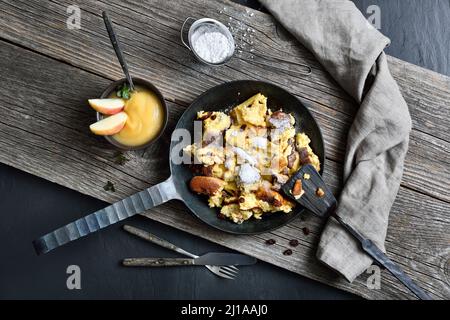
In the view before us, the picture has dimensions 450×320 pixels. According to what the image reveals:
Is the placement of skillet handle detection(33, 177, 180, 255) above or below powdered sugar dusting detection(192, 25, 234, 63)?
below

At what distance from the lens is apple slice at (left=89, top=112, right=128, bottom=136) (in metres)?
2.67

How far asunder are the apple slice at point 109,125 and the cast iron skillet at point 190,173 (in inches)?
11.9

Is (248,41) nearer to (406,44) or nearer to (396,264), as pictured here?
(406,44)

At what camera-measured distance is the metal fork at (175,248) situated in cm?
293

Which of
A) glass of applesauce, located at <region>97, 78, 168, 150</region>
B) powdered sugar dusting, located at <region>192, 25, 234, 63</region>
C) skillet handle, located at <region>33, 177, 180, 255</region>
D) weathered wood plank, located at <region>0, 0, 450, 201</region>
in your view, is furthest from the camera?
weathered wood plank, located at <region>0, 0, 450, 201</region>

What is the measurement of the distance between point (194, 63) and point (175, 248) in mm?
1085

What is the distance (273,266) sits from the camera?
9.74 feet

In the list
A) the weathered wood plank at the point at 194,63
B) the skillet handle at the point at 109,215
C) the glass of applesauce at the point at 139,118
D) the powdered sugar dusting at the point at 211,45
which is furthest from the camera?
the weathered wood plank at the point at 194,63

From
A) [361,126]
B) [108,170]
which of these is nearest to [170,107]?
[108,170]

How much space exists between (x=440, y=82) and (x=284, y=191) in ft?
3.86

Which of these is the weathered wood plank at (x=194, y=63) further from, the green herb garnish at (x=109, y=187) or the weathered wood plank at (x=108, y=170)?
the green herb garnish at (x=109, y=187)

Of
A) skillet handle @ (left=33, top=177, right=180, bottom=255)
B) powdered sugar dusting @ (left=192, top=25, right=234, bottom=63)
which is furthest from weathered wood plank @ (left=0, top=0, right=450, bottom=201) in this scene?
skillet handle @ (left=33, top=177, right=180, bottom=255)

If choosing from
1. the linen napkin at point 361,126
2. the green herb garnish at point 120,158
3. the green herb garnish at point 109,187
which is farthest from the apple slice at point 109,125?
the linen napkin at point 361,126

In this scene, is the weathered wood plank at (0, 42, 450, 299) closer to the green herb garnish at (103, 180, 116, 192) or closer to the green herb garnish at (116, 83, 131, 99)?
the green herb garnish at (103, 180, 116, 192)
